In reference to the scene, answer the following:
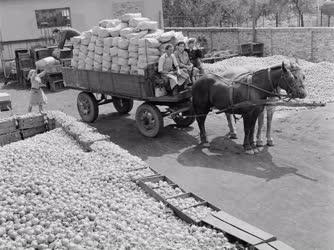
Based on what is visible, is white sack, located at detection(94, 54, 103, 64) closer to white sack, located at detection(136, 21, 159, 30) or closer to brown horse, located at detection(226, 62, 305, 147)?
white sack, located at detection(136, 21, 159, 30)

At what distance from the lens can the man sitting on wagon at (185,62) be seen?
11330mm

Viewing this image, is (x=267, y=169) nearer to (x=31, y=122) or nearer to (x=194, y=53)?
(x=194, y=53)

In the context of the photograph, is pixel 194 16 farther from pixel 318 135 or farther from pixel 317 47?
pixel 318 135

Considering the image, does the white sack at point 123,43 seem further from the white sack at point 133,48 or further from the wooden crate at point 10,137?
the wooden crate at point 10,137

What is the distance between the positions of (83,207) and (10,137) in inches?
229

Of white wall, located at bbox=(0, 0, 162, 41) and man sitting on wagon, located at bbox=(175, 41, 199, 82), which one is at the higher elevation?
white wall, located at bbox=(0, 0, 162, 41)

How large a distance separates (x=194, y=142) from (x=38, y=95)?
17.3ft

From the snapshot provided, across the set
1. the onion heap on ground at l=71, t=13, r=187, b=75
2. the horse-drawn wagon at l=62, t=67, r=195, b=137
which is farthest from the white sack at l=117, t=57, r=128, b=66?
the horse-drawn wagon at l=62, t=67, r=195, b=137

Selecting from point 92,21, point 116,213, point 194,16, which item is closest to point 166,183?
point 116,213

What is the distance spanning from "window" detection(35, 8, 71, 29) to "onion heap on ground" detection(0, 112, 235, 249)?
1728 cm

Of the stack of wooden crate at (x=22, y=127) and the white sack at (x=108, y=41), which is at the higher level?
the white sack at (x=108, y=41)

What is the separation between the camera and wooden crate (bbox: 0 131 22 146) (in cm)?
1166

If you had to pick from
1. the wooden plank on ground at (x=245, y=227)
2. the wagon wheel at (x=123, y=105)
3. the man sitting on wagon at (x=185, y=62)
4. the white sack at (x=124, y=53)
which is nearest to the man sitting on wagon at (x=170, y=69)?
the man sitting on wagon at (x=185, y=62)

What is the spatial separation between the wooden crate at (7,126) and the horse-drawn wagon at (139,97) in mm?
2404
